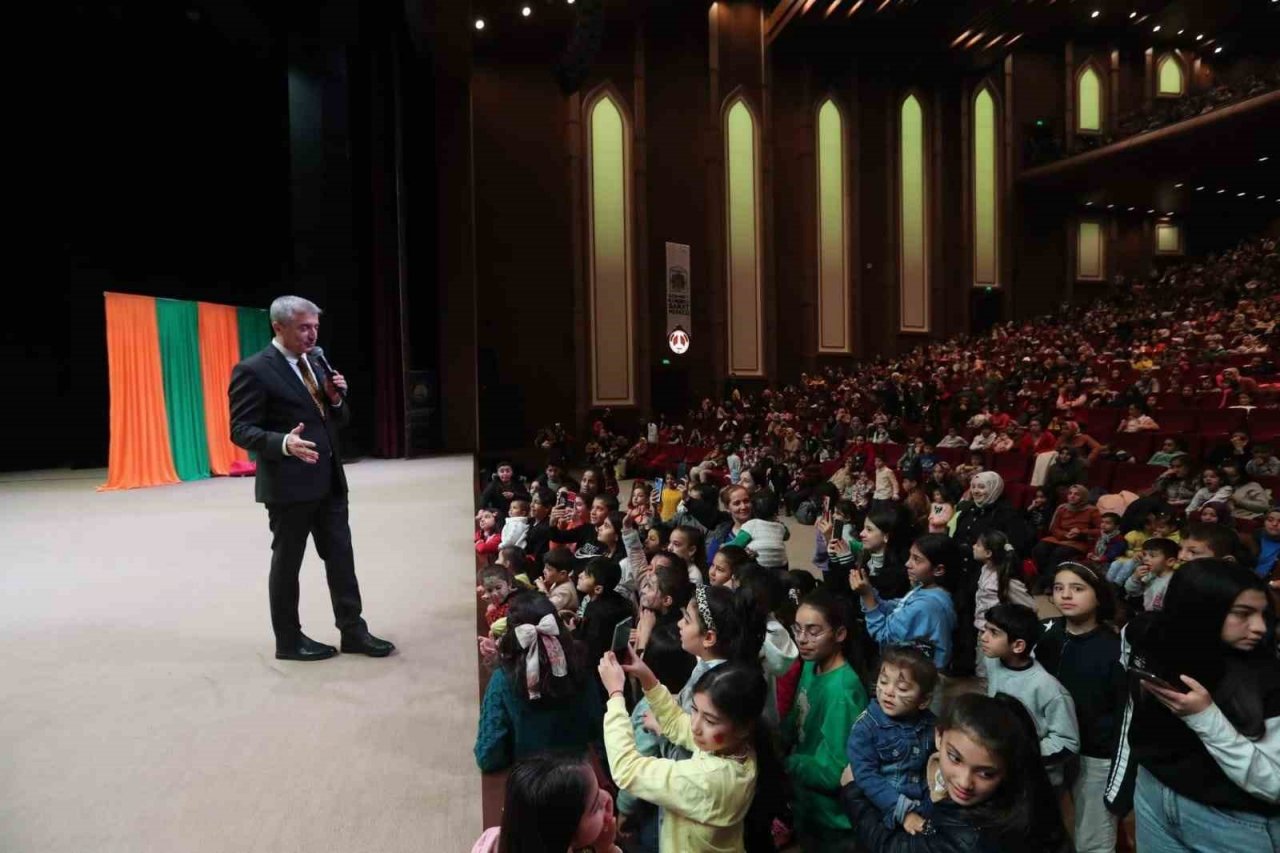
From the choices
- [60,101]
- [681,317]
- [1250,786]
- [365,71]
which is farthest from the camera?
[681,317]

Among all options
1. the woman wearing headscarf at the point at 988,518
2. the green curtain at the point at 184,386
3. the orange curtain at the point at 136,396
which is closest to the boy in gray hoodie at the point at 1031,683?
the woman wearing headscarf at the point at 988,518

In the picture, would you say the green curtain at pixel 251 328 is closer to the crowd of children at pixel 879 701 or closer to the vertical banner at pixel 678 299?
the vertical banner at pixel 678 299

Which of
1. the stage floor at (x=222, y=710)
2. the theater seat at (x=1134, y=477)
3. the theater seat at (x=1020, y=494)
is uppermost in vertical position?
the theater seat at (x=1134, y=477)

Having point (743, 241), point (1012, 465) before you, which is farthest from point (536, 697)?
point (743, 241)

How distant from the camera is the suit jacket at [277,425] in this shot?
261cm

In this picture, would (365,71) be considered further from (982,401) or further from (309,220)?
(982,401)

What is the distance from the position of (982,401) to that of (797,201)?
7.33m

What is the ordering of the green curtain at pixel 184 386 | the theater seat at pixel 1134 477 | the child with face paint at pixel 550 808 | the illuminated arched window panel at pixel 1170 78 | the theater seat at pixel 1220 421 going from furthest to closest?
1. the illuminated arched window panel at pixel 1170 78
2. the green curtain at pixel 184 386
3. the theater seat at pixel 1220 421
4. the theater seat at pixel 1134 477
5. the child with face paint at pixel 550 808

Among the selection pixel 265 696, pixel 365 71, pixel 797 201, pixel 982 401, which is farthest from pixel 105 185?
pixel 797 201

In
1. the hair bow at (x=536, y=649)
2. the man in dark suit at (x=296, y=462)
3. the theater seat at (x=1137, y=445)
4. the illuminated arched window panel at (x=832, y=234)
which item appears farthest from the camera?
the illuminated arched window panel at (x=832, y=234)

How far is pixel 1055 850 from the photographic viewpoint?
1.42m

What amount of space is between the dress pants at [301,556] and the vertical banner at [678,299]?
11.8m

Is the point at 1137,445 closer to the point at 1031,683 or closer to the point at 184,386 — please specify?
the point at 1031,683

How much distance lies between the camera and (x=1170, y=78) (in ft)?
63.8
